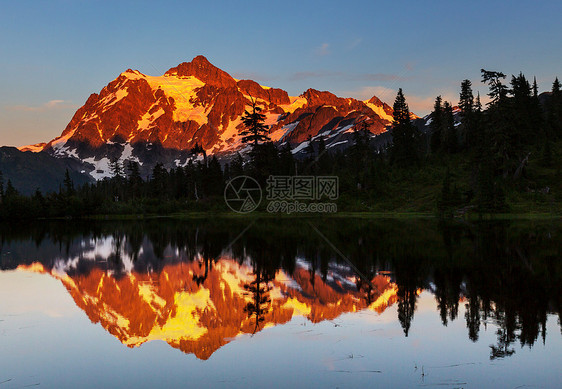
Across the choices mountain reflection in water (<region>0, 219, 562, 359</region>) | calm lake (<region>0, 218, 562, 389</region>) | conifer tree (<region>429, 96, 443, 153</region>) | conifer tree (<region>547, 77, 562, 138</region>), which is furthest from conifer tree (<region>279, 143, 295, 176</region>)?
calm lake (<region>0, 218, 562, 389</region>)

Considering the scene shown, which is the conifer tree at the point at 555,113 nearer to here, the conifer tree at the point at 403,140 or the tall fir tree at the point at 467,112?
the tall fir tree at the point at 467,112

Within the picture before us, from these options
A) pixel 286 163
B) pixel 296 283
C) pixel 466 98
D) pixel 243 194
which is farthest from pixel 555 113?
pixel 296 283

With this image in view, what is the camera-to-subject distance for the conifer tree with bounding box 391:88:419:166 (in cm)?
10094

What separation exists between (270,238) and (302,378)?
100 ft

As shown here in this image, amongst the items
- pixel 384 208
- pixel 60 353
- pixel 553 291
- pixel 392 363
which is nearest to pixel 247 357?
pixel 392 363

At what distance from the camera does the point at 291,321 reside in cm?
1513

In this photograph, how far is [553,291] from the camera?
17.5 m

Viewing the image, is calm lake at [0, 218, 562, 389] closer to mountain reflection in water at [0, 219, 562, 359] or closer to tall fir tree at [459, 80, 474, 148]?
mountain reflection in water at [0, 219, 562, 359]

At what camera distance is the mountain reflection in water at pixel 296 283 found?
1456 centimetres

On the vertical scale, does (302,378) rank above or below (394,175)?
below

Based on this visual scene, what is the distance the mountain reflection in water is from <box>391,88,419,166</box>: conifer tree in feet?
214

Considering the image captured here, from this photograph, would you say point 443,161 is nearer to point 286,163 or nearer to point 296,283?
point 286,163

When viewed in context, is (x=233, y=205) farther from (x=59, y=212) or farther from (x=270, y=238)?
(x=270, y=238)

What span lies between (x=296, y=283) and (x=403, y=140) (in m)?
85.9
